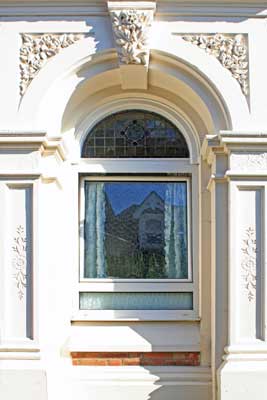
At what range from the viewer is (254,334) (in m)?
6.19

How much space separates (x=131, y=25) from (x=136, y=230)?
6.40ft

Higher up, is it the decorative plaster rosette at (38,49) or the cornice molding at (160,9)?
the cornice molding at (160,9)

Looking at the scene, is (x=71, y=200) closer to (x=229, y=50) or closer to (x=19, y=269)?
(x=19, y=269)

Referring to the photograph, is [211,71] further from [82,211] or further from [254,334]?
[254,334]

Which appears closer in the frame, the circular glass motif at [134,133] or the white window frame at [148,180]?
the white window frame at [148,180]

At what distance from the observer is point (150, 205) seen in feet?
22.9

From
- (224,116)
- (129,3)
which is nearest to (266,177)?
(224,116)

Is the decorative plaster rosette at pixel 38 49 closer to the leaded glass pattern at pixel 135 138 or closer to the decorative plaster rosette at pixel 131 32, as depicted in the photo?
the decorative plaster rosette at pixel 131 32

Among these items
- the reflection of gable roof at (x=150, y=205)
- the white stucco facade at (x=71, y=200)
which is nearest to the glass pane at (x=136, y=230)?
the reflection of gable roof at (x=150, y=205)

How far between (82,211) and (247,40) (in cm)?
222

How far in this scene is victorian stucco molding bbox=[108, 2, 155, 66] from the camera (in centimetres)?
626

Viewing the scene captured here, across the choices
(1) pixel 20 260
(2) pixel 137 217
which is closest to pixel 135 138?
(2) pixel 137 217

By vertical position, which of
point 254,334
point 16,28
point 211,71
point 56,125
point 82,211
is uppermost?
point 16,28

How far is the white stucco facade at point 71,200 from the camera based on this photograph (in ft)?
20.3
